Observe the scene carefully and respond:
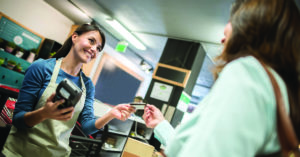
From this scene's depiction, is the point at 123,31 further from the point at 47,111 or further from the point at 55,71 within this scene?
the point at 47,111

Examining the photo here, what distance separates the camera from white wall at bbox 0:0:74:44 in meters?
5.36

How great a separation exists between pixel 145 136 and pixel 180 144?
3.84 metres

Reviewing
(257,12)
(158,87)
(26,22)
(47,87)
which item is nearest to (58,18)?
(26,22)

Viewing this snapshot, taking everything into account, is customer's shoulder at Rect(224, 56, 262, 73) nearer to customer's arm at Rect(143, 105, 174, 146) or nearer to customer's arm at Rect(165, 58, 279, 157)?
customer's arm at Rect(165, 58, 279, 157)

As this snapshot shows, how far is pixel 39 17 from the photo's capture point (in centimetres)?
600

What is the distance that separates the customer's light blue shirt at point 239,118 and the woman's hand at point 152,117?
88cm

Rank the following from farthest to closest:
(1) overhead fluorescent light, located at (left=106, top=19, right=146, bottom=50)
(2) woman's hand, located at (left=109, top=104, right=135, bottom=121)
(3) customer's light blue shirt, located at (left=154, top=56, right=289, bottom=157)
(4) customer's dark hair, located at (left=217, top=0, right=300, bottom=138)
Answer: (1) overhead fluorescent light, located at (left=106, top=19, right=146, bottom=50), (2) woman's hand, located at (left=109, top=104, right=135, bottom=121), (4) customer's dark hair, located at (left=217, top=0, right=300, bottom=138), (3) customer's light blue shirt, located at (left=154, top=56, right=289, bottom=157)

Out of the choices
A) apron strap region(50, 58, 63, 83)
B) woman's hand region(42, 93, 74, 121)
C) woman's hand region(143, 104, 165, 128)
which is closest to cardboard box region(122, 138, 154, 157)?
woman's hand region(143, 104, 165, 128)

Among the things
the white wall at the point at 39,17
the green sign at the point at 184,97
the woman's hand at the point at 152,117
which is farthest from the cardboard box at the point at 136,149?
the white wall at the point at 39,17

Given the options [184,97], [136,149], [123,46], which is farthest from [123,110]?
[123,46]

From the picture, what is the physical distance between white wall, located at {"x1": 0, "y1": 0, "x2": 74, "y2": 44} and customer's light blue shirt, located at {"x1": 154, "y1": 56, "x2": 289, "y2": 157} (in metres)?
6.59

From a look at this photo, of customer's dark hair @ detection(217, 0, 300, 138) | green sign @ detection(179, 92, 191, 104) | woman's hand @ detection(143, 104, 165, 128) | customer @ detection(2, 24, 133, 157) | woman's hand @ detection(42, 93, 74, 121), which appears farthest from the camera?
green sign @ detection(179, 92, 191, 104)

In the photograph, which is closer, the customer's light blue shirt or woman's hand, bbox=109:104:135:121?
the customer's light blue shirt

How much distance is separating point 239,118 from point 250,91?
0.22ft
